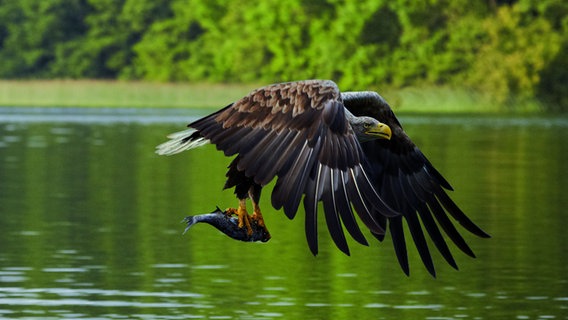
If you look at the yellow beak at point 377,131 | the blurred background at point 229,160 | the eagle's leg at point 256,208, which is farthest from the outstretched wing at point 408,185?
the blurred background at point 229,160

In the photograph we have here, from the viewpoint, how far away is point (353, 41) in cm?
7569

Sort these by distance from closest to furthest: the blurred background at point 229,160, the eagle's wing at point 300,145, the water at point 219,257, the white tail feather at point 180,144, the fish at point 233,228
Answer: the eagle's wing at point 300,145 → the fish at point 233,228 → the white tail feather at point 180,144 → the water at point 219,257 → the blurred background at point 229,160

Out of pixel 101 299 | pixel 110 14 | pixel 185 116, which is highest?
pixel 110 14

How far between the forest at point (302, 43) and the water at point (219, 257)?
3433cm

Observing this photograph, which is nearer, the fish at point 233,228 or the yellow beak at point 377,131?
the fish at point 233,228

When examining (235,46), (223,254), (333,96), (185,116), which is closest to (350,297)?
(223,254)

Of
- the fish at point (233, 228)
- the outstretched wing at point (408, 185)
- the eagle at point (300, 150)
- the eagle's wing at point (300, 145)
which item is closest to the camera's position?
the eagle at point (300, 150)

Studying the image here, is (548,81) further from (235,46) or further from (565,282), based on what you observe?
Result: (565,282)

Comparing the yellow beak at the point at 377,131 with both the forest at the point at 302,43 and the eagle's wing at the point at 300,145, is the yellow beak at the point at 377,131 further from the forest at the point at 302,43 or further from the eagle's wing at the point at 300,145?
the forest at the point at 302,43

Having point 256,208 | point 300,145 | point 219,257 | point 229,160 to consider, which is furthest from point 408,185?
point 229,160

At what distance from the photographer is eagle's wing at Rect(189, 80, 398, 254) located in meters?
9.86

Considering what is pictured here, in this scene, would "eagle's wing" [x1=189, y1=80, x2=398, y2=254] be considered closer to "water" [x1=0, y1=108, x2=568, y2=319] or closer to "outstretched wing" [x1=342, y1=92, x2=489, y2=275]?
"outstretched wing" [x1=342, y1=92, x2=489, y2=275]

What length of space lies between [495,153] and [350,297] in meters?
25.9

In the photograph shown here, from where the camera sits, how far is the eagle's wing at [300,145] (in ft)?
32.3
